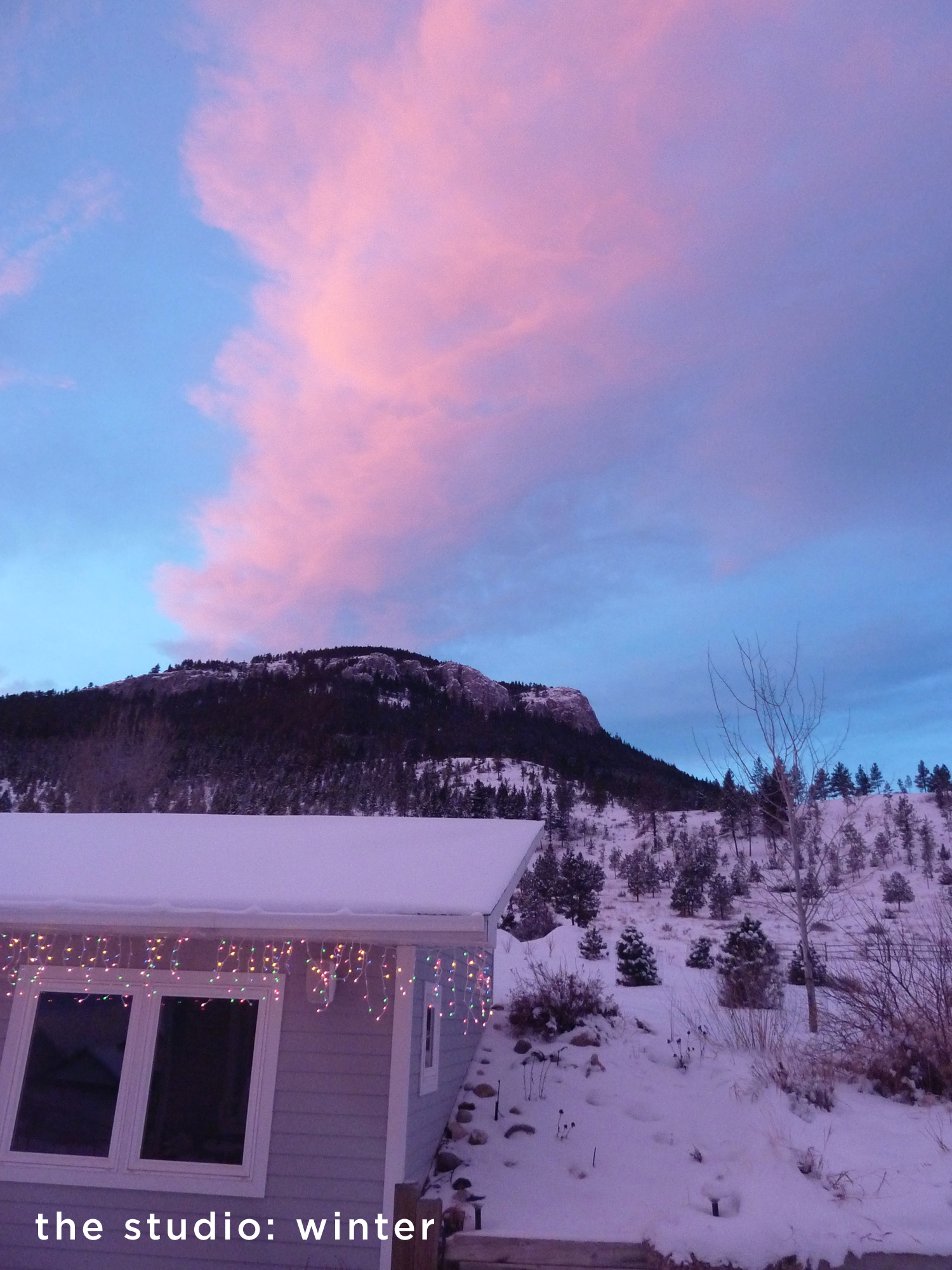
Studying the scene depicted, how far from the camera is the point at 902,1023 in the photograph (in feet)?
25.2

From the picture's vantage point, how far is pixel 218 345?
41.5ft

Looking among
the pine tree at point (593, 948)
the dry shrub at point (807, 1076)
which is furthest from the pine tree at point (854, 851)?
the dry shrub at point (807, 1076)

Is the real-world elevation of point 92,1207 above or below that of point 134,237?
below

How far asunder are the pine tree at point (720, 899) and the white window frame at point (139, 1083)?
20488 millimetres

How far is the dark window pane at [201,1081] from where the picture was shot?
5.35 m

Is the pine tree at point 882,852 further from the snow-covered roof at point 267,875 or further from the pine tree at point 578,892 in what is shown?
the snow-covered roof at point 267,875

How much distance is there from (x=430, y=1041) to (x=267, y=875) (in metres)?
1.95

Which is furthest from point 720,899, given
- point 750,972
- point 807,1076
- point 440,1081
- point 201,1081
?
point 201,1081

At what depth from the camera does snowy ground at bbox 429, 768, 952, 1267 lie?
16.8 feet

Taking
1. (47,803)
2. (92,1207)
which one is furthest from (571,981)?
(47,803)

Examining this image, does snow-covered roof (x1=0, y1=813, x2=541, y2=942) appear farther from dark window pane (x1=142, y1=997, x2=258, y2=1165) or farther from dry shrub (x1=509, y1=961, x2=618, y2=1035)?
dry shrub (x1=509, y1=961, x2=618, y2=1035)

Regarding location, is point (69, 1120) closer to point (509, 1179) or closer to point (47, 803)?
point (509, 1179)

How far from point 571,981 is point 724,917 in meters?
15.6

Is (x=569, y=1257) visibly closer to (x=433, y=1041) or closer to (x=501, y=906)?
(x=501, y=906)
